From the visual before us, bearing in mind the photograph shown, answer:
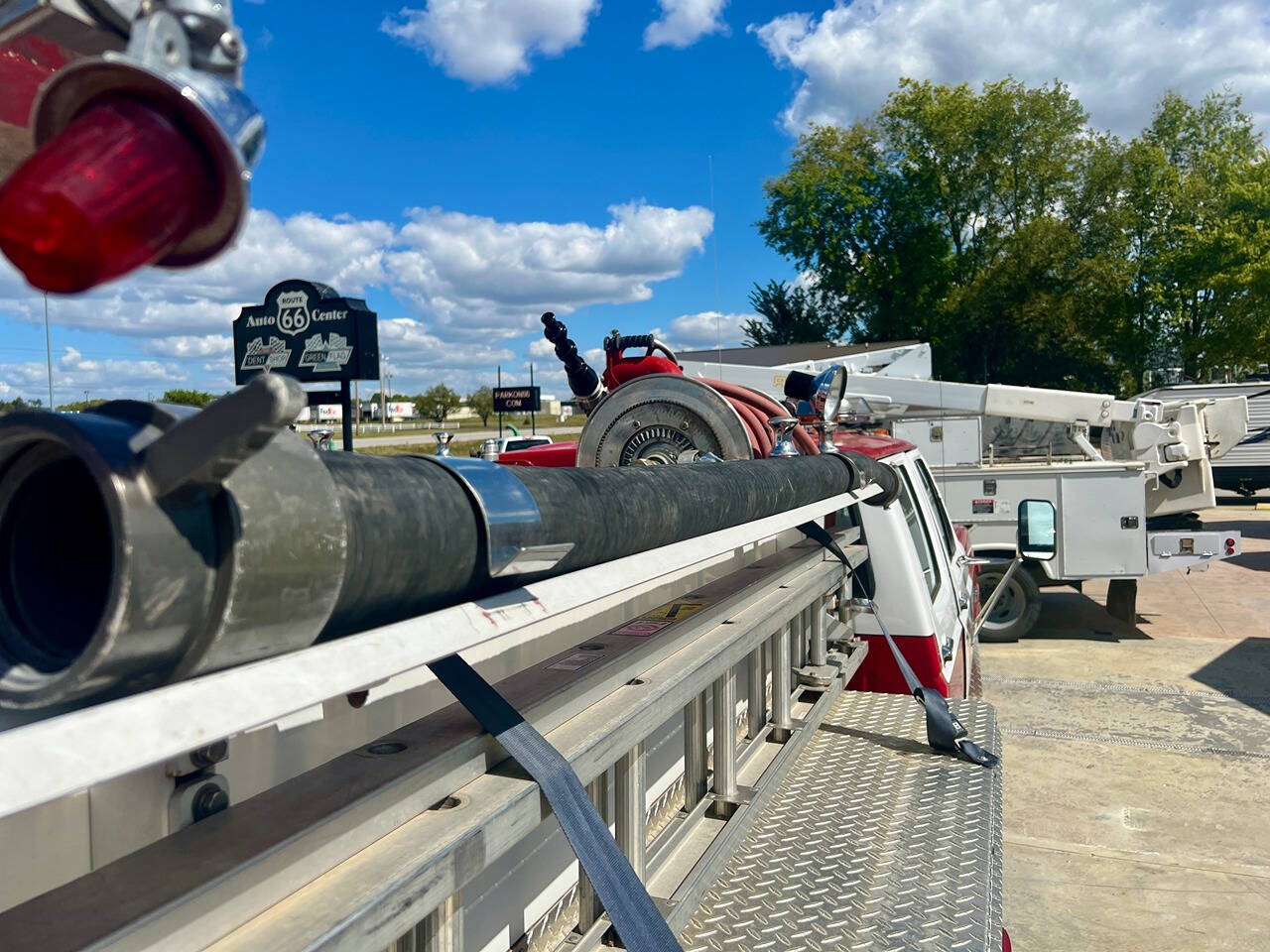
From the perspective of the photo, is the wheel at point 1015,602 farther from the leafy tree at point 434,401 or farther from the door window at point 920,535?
the leafy tree at point 434,401

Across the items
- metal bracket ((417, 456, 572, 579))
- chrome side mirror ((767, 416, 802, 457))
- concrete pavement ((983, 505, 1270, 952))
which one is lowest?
concrete pavement ((983, 505, 1270, 952))

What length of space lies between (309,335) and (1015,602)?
25.6 feet

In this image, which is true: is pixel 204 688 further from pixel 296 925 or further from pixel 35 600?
pixel 296 925

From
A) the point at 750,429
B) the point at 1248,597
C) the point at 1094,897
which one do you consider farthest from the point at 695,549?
the point at 1248,597

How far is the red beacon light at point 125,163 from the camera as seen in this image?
72 cm

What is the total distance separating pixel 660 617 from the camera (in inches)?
105

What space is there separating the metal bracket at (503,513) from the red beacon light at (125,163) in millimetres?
566

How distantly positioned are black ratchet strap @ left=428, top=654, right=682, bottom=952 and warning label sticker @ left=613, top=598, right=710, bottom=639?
842mm

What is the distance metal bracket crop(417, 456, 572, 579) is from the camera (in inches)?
50.4

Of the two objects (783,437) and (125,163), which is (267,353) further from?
(125,163)

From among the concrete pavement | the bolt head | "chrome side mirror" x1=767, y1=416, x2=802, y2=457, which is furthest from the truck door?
the bolt head

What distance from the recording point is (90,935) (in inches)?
39.1

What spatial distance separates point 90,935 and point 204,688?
315 millimetres

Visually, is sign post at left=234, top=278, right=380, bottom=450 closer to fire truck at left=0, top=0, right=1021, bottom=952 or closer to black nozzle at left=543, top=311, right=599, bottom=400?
black nozzle at left=543, top=311, right=599, bottom=400
